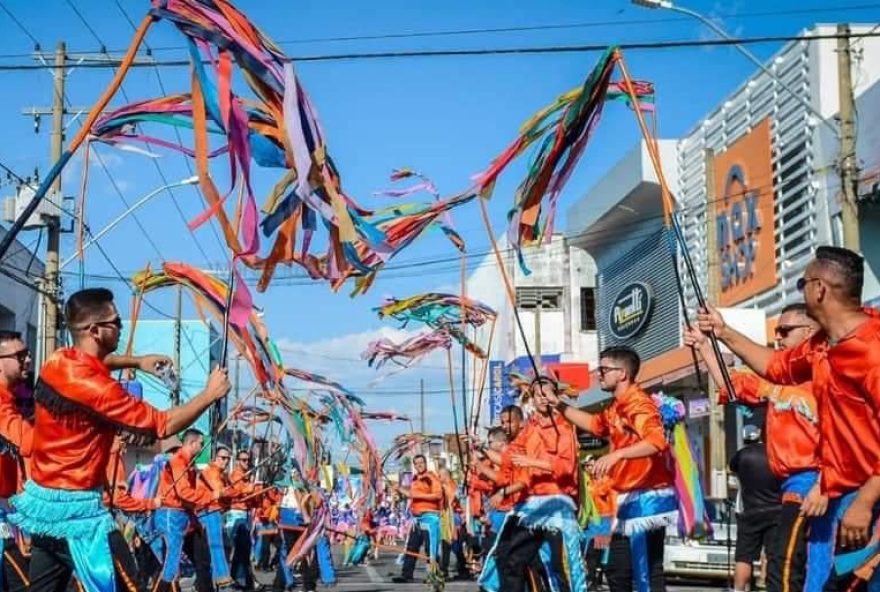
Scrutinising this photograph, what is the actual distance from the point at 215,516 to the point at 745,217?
45.2 ft

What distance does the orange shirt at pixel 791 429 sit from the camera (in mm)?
7152

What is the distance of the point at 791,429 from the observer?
7.23 m

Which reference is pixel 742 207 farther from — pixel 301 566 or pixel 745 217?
pixel 301 566

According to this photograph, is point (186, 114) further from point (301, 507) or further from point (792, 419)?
point (301, 507)

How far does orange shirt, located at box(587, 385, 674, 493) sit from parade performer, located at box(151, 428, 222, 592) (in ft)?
17.9

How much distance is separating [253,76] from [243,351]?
406 cm

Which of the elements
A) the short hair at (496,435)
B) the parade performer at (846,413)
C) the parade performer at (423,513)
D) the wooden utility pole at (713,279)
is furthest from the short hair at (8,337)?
the wooden utility pole at (713,279)

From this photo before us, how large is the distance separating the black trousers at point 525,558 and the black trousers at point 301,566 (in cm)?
585

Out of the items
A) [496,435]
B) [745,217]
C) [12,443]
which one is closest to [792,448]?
[12,443]

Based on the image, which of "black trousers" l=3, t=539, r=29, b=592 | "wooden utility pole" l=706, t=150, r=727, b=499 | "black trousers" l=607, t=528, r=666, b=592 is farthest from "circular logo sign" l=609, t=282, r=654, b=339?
"black trousers" l=3, t=539, r=29, b=592

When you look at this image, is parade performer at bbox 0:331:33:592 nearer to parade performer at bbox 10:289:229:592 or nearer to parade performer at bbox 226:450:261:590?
parade performer at bbox 10:289:229:592

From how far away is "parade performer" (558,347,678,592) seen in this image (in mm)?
8633

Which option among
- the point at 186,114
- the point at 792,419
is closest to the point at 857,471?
the point at 792,419

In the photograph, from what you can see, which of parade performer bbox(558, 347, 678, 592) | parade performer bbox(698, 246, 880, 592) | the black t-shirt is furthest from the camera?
the black t-shirt
